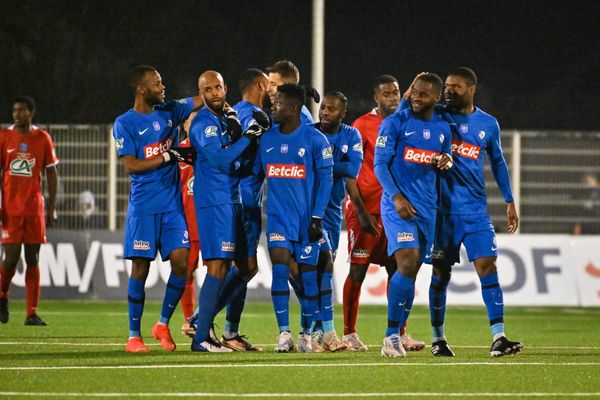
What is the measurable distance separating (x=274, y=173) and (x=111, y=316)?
5797mm

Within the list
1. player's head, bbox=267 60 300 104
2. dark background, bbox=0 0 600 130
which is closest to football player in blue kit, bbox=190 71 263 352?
player's head, bbox=267 60 300 104

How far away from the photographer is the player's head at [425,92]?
10.8 m

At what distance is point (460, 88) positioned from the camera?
11055 mm

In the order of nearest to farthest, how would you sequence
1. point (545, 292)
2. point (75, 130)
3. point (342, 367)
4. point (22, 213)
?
point (342, 367) < point (22, 213) < point (545, 292) < point (75, 130)

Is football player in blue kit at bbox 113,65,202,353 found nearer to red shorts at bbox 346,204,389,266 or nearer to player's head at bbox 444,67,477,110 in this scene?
red shorts at bbox 346,204,389,266

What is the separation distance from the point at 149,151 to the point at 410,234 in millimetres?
2229

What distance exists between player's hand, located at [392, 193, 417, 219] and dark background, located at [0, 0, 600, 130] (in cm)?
2270

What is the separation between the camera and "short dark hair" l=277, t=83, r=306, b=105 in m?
11.2

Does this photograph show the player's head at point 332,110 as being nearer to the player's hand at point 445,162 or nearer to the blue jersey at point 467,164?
the blue jersey at point 467,164

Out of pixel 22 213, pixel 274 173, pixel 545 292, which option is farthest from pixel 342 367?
pixel 545 292

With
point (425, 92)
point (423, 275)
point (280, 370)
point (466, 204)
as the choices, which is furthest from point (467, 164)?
point (423, 275)

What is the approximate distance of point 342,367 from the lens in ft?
32.2

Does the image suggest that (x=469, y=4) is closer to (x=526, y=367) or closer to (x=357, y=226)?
(x=357, y=226)

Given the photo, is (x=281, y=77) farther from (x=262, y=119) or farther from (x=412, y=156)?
(x=412, y=156)
